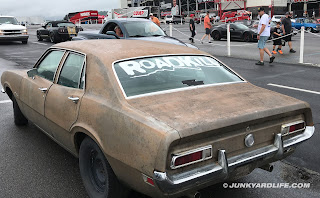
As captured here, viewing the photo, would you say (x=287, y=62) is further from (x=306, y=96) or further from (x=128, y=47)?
(x=128, y=47)

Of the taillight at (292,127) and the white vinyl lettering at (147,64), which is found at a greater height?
the white vinyl lettering at (147,64)

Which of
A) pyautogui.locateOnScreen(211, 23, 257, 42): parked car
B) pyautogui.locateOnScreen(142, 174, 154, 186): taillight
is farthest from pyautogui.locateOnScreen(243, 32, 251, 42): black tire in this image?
pyautogui.locateOnScreen(142, 174, 154, 186): taillight

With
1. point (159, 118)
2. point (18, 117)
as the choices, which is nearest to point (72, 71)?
point (159, 118)

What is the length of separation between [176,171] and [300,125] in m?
1.40

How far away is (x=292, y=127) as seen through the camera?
308 centimetres

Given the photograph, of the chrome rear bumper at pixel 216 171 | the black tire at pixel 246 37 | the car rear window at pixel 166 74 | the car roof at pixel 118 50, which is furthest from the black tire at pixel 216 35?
the chrome rear bumper at pixel 216 171

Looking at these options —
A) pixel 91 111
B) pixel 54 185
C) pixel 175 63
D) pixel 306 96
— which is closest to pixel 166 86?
pixel 175 63

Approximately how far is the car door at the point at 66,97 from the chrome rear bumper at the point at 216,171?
4.38 feet

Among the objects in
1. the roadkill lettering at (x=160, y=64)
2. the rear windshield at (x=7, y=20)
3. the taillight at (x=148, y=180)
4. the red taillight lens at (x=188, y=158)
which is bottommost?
the taillight at (x=148, y=180)

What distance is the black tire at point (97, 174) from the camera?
9.55 ft

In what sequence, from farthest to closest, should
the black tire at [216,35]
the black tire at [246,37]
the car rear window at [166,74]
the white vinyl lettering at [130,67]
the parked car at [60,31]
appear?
the black tire at [216,35], the parked car at [60,31], the black tire at [246,37], the white vinyl lettering at [130,67], the car rear window at [166,74]

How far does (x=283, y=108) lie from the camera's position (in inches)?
117

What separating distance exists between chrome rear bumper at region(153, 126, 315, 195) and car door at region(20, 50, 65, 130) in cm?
221

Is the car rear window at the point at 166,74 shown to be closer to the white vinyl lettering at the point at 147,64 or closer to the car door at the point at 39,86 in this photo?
the white vinyl lettering at the point at 147,64
